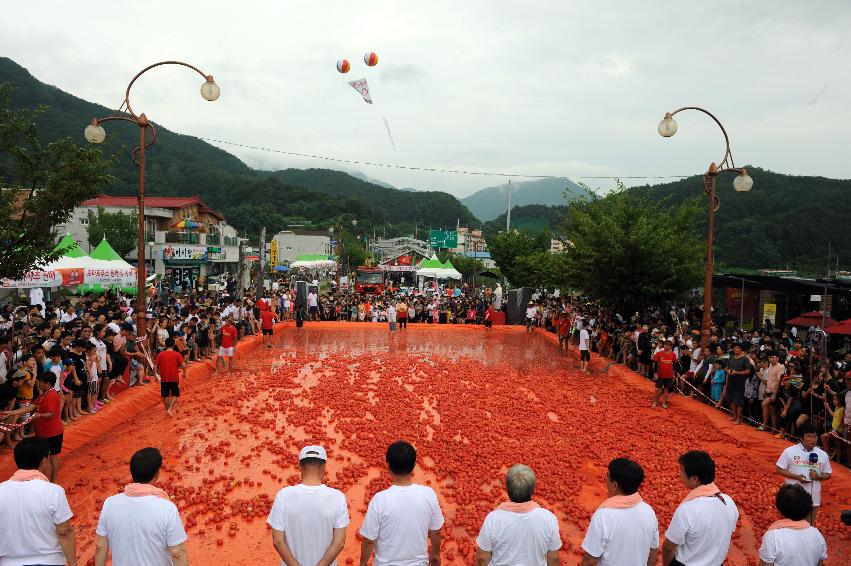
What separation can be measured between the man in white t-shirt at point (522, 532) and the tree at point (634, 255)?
54.3ft

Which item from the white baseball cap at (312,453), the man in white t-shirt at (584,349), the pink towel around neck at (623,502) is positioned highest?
the white baseball cap at (312,453)

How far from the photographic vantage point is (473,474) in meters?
8.04

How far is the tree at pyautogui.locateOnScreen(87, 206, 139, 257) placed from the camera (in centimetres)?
3744

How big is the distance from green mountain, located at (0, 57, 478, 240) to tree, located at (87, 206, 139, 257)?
2234 cm

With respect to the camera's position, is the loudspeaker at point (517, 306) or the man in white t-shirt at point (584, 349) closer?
the man in white t-shirt at point (584, 349)

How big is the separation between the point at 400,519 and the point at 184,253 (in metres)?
40.9

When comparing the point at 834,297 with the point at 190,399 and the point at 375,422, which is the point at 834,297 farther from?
the point at 190,399

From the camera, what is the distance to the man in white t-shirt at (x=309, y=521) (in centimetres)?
356

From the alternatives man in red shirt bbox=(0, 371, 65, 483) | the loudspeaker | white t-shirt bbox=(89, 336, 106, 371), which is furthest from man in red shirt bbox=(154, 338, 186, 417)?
the loudspeaker

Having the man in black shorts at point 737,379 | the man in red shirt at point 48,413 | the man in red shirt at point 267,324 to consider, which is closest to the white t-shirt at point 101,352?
the man in red shirt at point 48,413

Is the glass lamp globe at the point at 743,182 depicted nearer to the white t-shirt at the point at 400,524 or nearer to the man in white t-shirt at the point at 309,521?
the white t-shirt at the point at 400,524

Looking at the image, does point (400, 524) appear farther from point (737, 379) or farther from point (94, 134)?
point (94, 134)


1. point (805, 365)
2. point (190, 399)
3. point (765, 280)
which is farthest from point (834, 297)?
point (190, 399)

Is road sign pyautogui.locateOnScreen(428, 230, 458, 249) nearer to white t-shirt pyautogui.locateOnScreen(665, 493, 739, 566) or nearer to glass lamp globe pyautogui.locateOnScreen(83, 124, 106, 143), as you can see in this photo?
glass lamp globe pyautogui.locateOnScreen(83, 124, 106, 143)
